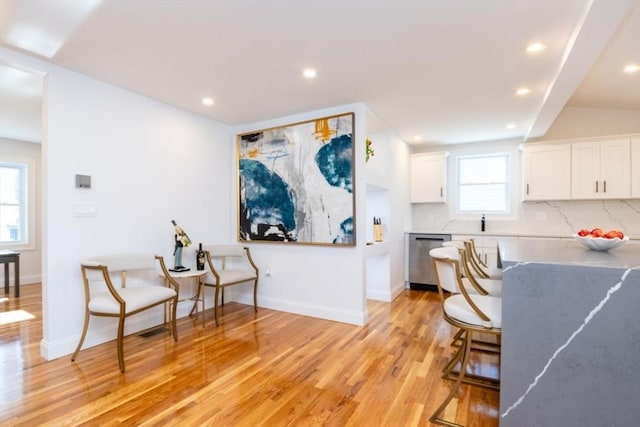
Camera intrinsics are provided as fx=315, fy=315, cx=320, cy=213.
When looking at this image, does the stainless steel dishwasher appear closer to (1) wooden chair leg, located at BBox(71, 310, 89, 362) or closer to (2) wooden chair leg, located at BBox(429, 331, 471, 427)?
(2) wooden chair leg, located at BBox(429, 331, 471, 427)

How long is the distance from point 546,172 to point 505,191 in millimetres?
700

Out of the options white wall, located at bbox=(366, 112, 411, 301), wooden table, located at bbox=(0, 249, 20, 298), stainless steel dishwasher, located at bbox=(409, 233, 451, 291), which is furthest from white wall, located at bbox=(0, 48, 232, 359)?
stainless steel dishwasher, located at bbox=(409, 233, 451, 291)

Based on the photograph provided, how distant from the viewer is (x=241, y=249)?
412 cm

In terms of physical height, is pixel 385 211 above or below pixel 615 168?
below

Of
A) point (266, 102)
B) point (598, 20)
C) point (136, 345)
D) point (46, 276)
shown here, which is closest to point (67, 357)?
point (136, 345)

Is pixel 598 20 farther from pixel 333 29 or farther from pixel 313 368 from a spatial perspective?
pixel 313 368

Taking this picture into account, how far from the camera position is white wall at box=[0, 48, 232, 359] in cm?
272

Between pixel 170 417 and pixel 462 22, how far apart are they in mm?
3127

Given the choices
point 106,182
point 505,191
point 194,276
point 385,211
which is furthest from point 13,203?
point 505,191

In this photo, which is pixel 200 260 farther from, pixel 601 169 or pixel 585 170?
pixel 601 169

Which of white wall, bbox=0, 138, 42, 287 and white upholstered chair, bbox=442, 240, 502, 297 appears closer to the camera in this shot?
white upholstered chair, bbox=442, 240, 502, 297

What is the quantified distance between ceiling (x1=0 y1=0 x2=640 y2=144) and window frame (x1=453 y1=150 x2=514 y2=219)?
141 cm

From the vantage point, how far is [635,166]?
408 centimetres

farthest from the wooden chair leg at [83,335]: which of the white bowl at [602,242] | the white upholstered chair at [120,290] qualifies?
the white bowl at [602,242]
